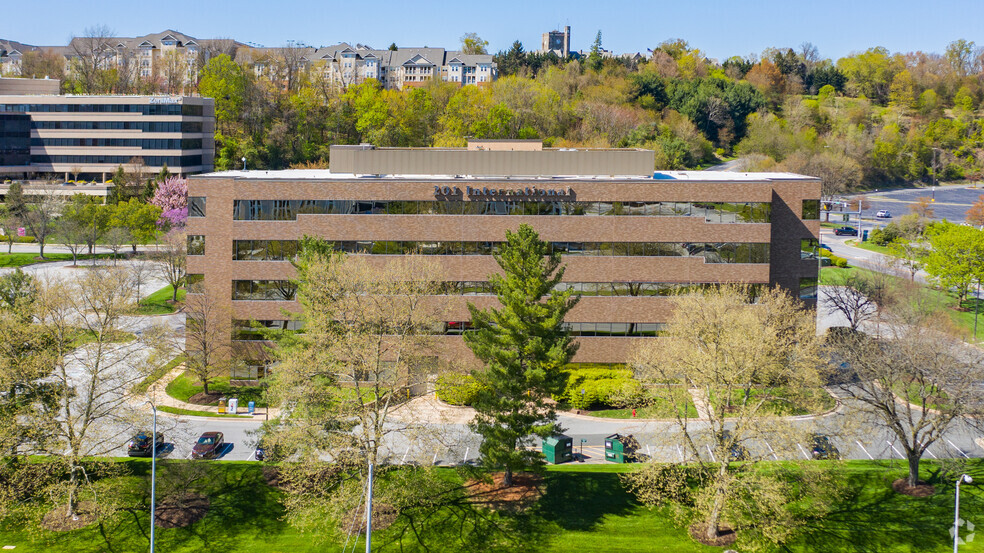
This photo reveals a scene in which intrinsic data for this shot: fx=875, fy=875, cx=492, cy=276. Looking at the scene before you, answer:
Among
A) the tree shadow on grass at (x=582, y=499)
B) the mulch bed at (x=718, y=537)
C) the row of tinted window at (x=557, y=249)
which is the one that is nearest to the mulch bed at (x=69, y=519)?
the row of tinted window at (x=557, y=249)

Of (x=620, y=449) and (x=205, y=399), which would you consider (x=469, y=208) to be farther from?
(x=205, y=399)

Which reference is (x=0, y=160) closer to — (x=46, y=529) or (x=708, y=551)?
(x=46, y=529)

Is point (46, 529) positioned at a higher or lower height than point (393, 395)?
lower

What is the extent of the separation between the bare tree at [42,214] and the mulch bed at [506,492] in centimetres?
7535

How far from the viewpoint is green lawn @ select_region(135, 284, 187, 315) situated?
3137 inches

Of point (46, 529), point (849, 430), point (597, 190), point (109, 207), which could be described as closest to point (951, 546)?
point (849, 430)

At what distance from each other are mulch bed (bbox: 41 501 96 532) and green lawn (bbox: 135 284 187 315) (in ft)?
121

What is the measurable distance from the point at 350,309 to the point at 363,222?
55.6 ft

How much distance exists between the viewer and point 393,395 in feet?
136

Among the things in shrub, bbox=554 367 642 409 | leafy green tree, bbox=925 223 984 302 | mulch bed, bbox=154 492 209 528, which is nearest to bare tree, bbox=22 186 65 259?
mulch bed, bbox=154 492 209 528

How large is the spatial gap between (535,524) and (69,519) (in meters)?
21.7

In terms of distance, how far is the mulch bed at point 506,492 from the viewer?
139 ft

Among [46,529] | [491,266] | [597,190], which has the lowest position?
[46,529]

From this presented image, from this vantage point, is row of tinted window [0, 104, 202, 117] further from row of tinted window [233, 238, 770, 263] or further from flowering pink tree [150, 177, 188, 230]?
row of tinted window [233, 238, 770, 263]
